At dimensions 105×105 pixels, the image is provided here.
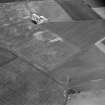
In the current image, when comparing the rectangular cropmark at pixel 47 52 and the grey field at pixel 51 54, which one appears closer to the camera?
the grey field at pixel 51 54

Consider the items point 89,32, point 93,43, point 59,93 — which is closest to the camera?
point 59,93

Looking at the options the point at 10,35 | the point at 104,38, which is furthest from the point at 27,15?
the point at 104,38

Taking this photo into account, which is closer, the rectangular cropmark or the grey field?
the grey field

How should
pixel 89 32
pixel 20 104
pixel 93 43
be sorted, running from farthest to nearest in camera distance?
pixel 89 32
pixel 93 43
pixel 20 104

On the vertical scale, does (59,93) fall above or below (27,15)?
below

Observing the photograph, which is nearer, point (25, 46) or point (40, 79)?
point (40, 79)

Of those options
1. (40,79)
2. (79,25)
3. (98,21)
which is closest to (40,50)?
(40,79)

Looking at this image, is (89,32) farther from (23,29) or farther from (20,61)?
(20,61)
